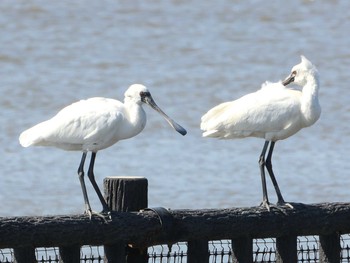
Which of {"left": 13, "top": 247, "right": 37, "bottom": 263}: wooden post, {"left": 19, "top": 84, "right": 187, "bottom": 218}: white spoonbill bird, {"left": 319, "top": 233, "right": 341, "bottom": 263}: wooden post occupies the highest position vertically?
{"left": 19, "top": 84, "right": 187, "bottom": 218}: white spoonbill bird

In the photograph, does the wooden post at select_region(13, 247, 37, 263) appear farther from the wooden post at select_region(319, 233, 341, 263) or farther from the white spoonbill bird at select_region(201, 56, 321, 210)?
the white spoonbill bird at select_region(201, 56, 321, 210)

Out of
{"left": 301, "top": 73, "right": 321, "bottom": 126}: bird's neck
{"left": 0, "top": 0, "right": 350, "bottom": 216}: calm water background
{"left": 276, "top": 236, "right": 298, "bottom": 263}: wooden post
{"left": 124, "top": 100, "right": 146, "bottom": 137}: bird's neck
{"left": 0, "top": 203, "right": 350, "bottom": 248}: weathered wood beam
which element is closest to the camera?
{"left": 0, "top": 203, "right": 350, "bottom": 248}: weathered wood beam

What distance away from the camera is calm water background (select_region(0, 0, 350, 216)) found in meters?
13.5

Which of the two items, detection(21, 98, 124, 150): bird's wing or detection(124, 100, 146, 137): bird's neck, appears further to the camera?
detection(124, 100, 146, 137): bird's neck

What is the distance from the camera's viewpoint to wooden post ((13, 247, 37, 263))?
6285 mm

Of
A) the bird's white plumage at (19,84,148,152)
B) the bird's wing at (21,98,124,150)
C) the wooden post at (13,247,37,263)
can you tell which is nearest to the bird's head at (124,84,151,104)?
the bird's white plumage at (19,84,148,152)

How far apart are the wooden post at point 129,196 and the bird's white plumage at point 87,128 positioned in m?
0.81

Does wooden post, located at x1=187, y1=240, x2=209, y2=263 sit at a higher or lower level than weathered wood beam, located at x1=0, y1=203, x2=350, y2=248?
lower

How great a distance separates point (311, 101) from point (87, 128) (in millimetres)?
1601

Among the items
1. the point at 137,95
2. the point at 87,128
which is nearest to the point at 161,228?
the point at 87,128

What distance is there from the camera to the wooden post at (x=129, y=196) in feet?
22.2

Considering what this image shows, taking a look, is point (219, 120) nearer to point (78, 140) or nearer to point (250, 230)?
point (78, 140)

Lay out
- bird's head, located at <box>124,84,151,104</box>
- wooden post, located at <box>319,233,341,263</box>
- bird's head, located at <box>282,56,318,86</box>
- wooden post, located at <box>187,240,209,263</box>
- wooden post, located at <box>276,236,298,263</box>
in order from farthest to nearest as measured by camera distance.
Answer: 1. bird's head, located at <box>282,56,318,86</box>
2. bird's head, located at <box>124,84,151,104</box>
3. wooden post, located at <box>319,233,341,263</box>
4. wooden post, located at <box>276,236,298,263</box>
5. wooden post, located at <box>187,240,209,263</box>

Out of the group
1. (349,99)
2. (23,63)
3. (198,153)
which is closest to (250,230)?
(198,153)
